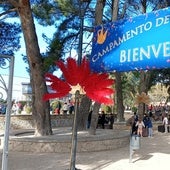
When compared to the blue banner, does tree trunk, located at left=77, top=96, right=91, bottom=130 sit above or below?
below

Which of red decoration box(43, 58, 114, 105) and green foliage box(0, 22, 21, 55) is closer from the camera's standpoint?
red decoration box(43, 58, 114, 105)

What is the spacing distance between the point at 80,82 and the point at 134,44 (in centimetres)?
320

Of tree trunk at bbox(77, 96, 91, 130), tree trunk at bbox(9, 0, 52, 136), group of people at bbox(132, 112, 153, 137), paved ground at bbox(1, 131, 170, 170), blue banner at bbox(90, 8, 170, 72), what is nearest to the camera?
blue banner at bbox(90, 8, 170, 72)

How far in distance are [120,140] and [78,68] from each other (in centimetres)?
750

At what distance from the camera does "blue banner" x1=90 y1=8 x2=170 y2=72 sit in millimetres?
11016

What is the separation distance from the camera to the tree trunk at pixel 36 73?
1603 cm

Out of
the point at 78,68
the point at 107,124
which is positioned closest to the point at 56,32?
the point at 107,124

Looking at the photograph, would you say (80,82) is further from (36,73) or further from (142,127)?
(142,127)

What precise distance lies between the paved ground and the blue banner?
8.57 feet

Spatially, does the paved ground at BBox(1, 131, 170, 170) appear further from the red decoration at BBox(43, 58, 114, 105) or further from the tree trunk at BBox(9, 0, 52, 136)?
the red decoration at BBox(43, 58, 114, 105)

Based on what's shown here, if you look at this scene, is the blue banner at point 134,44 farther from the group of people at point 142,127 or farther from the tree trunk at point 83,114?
the group of people at point 142,127

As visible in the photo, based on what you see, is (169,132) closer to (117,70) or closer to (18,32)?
(18,32)

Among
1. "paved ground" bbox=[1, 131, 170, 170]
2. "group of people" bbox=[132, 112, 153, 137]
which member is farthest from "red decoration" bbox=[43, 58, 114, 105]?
"group of people" bbox=[132, 112, 153, 137]

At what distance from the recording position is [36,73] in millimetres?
16312
